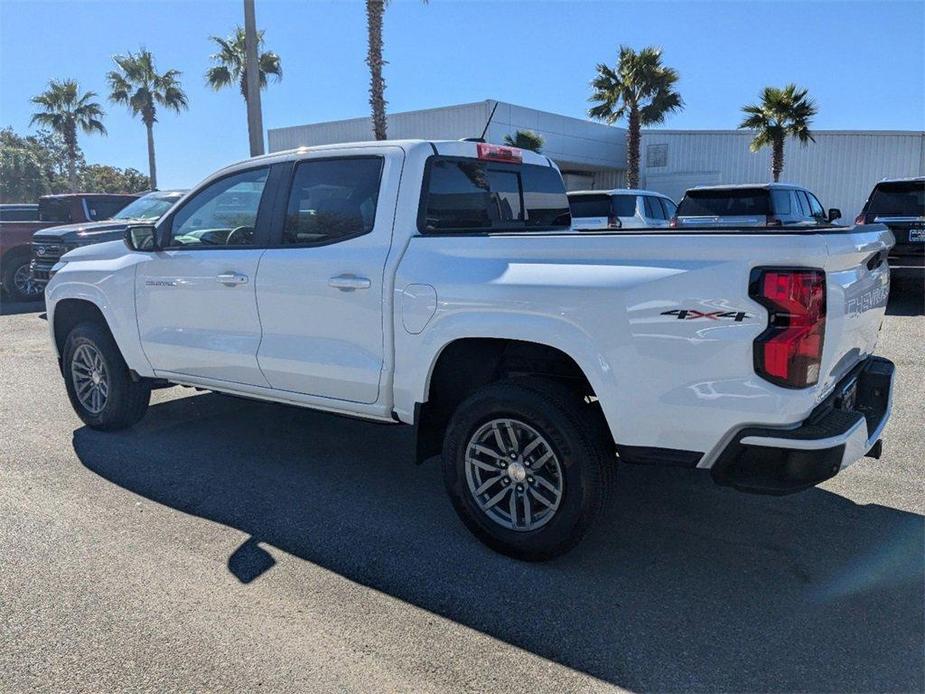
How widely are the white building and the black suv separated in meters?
15.6

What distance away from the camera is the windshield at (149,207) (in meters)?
12.2

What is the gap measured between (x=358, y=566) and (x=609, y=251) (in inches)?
74.0

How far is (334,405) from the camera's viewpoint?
4.14 metres

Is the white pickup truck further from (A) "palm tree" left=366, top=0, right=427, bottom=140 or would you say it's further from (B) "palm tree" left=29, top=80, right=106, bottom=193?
(B) "palm tree" left=29, top=80, right=106, bottom=193

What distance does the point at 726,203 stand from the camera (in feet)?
37.9

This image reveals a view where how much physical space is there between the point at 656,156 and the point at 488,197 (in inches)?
1131

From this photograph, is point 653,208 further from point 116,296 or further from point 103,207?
point 116,296

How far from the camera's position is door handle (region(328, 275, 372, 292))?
12.5 feet

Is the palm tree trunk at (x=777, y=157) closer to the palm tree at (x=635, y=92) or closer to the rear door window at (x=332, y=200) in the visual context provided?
the palm tree at (x=635, y=92)

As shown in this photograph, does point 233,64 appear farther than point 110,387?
Yes

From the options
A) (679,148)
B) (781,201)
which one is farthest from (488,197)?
(679,148)

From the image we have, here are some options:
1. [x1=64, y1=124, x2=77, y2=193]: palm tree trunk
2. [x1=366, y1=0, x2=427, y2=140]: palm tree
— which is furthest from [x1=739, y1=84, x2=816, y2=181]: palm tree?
[x1=64, y1=124, x2=77, y2=193]: palm tree trunk

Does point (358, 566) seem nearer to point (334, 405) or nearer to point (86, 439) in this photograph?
point (334, 405)

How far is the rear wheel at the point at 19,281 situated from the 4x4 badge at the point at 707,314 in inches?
550
